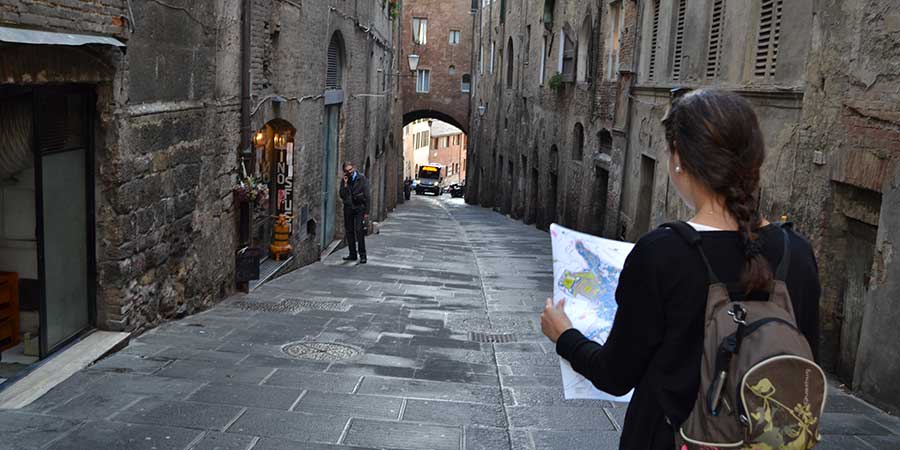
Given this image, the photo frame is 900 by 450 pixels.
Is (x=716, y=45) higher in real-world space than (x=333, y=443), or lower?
higher

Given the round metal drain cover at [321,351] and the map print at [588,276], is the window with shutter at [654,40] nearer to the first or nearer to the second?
the round metal drain cover at [321,351]

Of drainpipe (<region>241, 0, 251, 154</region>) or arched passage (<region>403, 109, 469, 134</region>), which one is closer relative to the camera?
drainpipe (<region>241, 0, 251, 154</region>)

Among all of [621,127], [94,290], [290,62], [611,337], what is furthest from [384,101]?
[611,337]

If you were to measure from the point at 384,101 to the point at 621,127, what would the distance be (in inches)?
508

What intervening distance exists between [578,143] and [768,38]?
11.4 meters

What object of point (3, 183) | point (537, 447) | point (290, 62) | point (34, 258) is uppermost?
point (290, 62)

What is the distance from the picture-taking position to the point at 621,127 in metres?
15.9

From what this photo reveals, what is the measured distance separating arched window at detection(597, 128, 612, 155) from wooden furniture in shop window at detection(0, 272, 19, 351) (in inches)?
519

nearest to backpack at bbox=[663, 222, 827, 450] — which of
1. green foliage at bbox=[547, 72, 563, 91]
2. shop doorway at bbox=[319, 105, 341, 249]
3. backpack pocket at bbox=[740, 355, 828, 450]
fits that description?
backpack pocket at bbox=[740, 355, 828, 450]

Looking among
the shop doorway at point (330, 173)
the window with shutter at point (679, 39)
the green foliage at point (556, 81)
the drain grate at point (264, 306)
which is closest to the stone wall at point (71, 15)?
the drain grate at point (264, 306)

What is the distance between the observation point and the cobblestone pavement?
481cm

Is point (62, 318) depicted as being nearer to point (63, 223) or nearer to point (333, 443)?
point (63, 223)

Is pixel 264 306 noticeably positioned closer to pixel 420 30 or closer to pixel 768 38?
pixel 768 38

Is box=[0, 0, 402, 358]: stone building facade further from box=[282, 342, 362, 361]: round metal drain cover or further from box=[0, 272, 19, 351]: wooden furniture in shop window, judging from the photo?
box=[282, 342, 362, 361]: round metal drain cover
